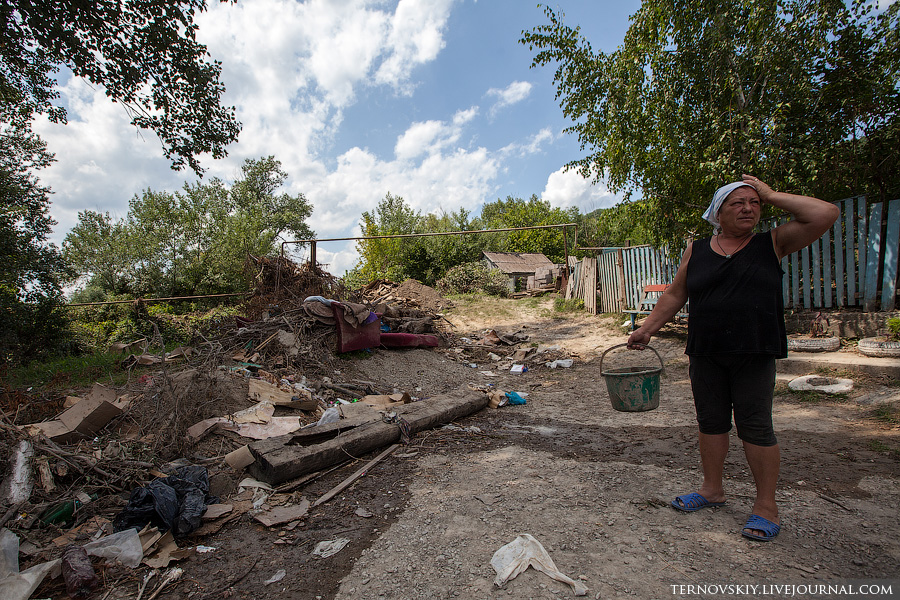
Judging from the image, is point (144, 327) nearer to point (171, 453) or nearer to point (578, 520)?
point (171, 453)

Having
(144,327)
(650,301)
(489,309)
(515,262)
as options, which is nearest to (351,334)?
(650,301)

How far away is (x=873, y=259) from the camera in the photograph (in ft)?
19.7

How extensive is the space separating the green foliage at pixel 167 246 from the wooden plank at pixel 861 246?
2142 centimetres

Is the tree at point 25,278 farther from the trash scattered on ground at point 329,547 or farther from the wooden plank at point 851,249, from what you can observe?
the wooden plank at point 851,249

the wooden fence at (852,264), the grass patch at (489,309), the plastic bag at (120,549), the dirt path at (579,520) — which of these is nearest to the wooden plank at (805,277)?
the wooden fence at (852,264)

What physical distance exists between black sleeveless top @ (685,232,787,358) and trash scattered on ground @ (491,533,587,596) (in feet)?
4.36

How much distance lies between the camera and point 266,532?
268cm

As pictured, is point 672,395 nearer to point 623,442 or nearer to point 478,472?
point 623,442

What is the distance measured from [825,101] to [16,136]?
1899 cm

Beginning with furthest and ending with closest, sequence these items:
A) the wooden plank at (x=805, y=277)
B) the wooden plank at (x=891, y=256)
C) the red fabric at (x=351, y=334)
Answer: the red fabric at (x=351, y=334)
the wooden plank at (x=805, y=277)
the wooden plank at (x=891, y=256)

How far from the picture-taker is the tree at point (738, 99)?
622 centimetres

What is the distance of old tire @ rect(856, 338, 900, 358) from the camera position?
5.14 metres

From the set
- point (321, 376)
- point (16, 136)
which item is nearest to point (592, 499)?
point (321, 376)

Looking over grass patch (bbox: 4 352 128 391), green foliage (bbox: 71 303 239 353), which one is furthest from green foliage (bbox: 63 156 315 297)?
grass patch (bbox: 4 352 128 391)
